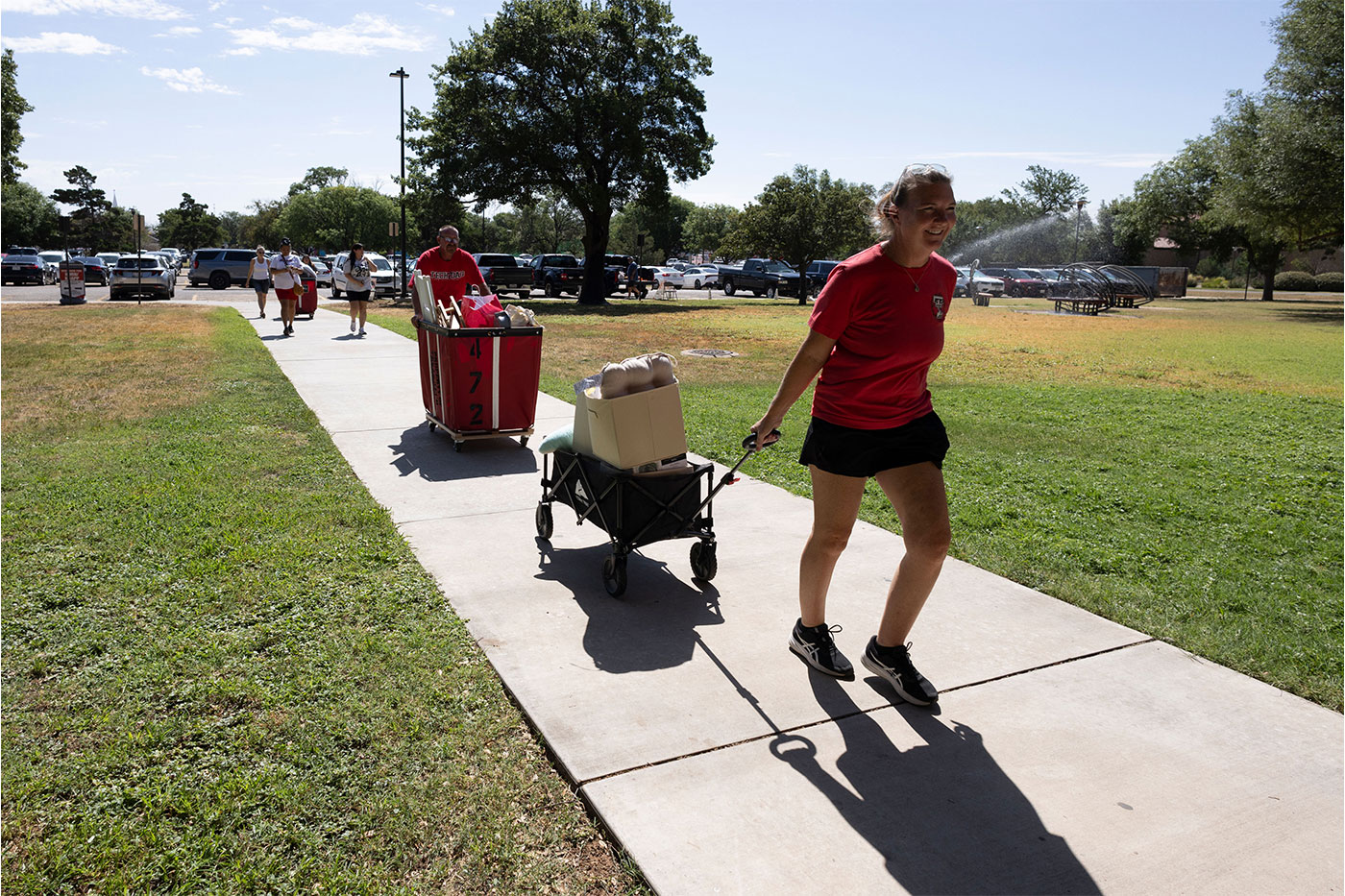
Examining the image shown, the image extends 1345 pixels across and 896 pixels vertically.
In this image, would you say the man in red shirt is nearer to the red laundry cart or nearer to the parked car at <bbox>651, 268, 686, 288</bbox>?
the red laundry cart

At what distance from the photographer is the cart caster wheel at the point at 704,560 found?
4.79 m

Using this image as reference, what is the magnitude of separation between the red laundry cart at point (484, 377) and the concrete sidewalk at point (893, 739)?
2519 millimetres

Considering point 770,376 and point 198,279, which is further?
point 198,279

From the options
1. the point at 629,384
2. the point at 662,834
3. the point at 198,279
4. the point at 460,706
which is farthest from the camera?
the point at 198,279

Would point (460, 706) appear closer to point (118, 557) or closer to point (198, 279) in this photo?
point (118, 557)

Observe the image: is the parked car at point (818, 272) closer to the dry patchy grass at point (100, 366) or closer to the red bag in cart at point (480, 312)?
the dry patchy grass at point (100, 366)

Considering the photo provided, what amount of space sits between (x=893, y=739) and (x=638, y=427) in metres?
1.90

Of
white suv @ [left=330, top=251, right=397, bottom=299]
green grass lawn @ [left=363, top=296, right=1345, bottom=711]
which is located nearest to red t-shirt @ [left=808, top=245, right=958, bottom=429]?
green grass lawn @ [left=363, top=296, right=1345, bottom=711]

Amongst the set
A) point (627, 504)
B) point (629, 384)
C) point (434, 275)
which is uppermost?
point (434, 275)

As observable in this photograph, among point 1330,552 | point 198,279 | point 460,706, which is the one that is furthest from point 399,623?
point 198,279

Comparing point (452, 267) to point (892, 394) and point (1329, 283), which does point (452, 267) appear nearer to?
point (892, 394)

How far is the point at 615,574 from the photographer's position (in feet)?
15.3

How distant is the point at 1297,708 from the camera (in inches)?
144

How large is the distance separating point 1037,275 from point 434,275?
168 feet
